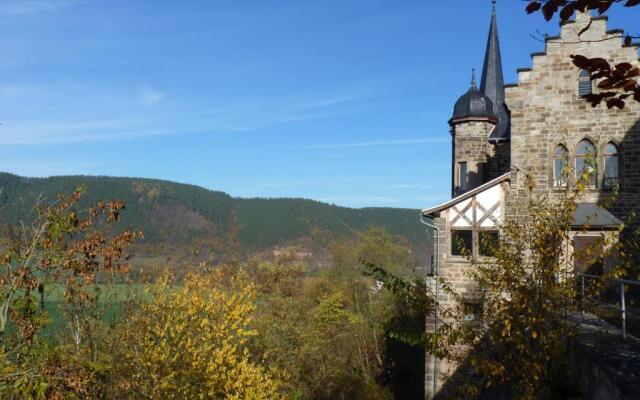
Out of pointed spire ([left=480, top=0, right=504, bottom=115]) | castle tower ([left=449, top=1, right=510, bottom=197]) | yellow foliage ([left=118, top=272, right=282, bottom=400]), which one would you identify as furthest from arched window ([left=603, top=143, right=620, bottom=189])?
yellow foliage ([left=118, top=272, right=282, bottom=400])

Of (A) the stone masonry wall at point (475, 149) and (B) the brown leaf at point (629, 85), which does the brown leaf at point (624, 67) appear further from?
(A) the stone masonry wall at point (475, 149)

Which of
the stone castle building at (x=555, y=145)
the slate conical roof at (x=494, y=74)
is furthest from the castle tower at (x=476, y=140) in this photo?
the stone castle building at (x=555, y=145)

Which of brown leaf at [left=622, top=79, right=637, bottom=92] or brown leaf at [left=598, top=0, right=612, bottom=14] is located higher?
brown leaf at [left=598, top=0, right=612, bottom=14]

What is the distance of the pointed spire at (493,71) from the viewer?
2258 centimetres

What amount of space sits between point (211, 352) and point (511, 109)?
10624 mm

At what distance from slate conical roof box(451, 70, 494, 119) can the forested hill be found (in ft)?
95.5

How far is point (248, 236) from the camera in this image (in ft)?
229

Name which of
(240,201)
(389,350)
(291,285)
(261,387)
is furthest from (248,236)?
(261,387)

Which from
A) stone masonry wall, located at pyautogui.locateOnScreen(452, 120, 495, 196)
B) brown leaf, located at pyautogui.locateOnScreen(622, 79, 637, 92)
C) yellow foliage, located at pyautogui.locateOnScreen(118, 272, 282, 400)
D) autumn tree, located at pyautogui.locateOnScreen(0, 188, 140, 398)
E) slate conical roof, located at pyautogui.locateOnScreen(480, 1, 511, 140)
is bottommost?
yellow foliage, located at pyautogui.locateOnScreen(118, 272, 282, 400)

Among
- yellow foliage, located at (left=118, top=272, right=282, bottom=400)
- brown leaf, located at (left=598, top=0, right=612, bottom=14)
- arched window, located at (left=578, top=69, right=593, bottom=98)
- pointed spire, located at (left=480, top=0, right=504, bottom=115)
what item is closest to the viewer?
brown leaf, located at (left=598, top=0, right=612, bottom=14)

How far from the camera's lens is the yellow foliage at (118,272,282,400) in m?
12.0

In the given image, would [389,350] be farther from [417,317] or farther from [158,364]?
[158,364]

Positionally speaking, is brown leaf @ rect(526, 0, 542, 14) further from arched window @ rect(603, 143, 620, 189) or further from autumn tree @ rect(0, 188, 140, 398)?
arched window @ rect(603, 143, 620, 189)

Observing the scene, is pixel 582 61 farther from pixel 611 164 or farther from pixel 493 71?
pixel 493 71
